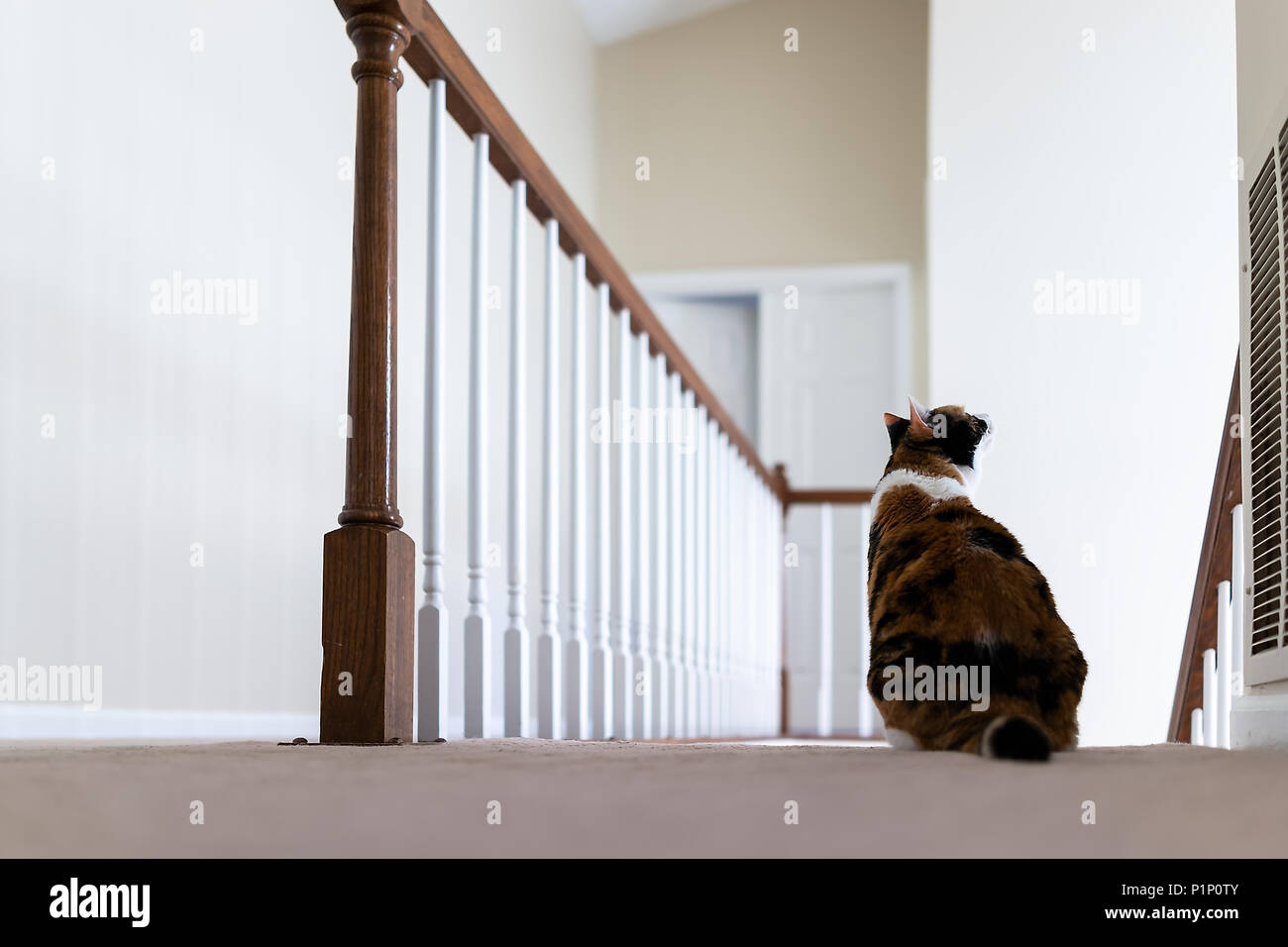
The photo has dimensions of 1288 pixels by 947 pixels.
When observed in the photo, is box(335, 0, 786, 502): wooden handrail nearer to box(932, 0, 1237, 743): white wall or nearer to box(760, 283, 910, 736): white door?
box(932, 0, 1237, 743): white wall

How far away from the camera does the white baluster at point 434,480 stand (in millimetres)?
1631

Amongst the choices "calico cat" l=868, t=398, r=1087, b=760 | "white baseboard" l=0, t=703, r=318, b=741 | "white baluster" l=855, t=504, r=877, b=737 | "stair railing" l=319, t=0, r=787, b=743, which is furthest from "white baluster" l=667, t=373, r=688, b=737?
"calico cat" l=868, t=398, r=1087, b=760

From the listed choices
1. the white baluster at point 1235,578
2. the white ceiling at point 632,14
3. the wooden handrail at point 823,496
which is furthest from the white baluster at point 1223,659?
the white ceiling at point 632,14

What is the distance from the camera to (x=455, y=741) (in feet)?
4.94

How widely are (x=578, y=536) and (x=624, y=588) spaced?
1.16 ft

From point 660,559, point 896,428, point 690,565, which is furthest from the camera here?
point 690,565

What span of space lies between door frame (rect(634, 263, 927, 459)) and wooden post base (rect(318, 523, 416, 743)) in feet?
15.0

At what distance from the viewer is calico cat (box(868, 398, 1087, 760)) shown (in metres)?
1.14

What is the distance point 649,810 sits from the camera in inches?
32.2

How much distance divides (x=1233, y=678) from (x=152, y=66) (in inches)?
90.1

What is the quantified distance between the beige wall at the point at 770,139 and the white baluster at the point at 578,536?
3.66m

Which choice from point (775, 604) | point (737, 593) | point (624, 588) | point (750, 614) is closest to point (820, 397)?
point (775, 604)

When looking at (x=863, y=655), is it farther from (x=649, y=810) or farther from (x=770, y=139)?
(x=649, y=810)

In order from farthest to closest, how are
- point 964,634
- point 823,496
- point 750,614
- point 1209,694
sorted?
point 823,496 < point 750,614 < point 1209,694 < point 964,634
